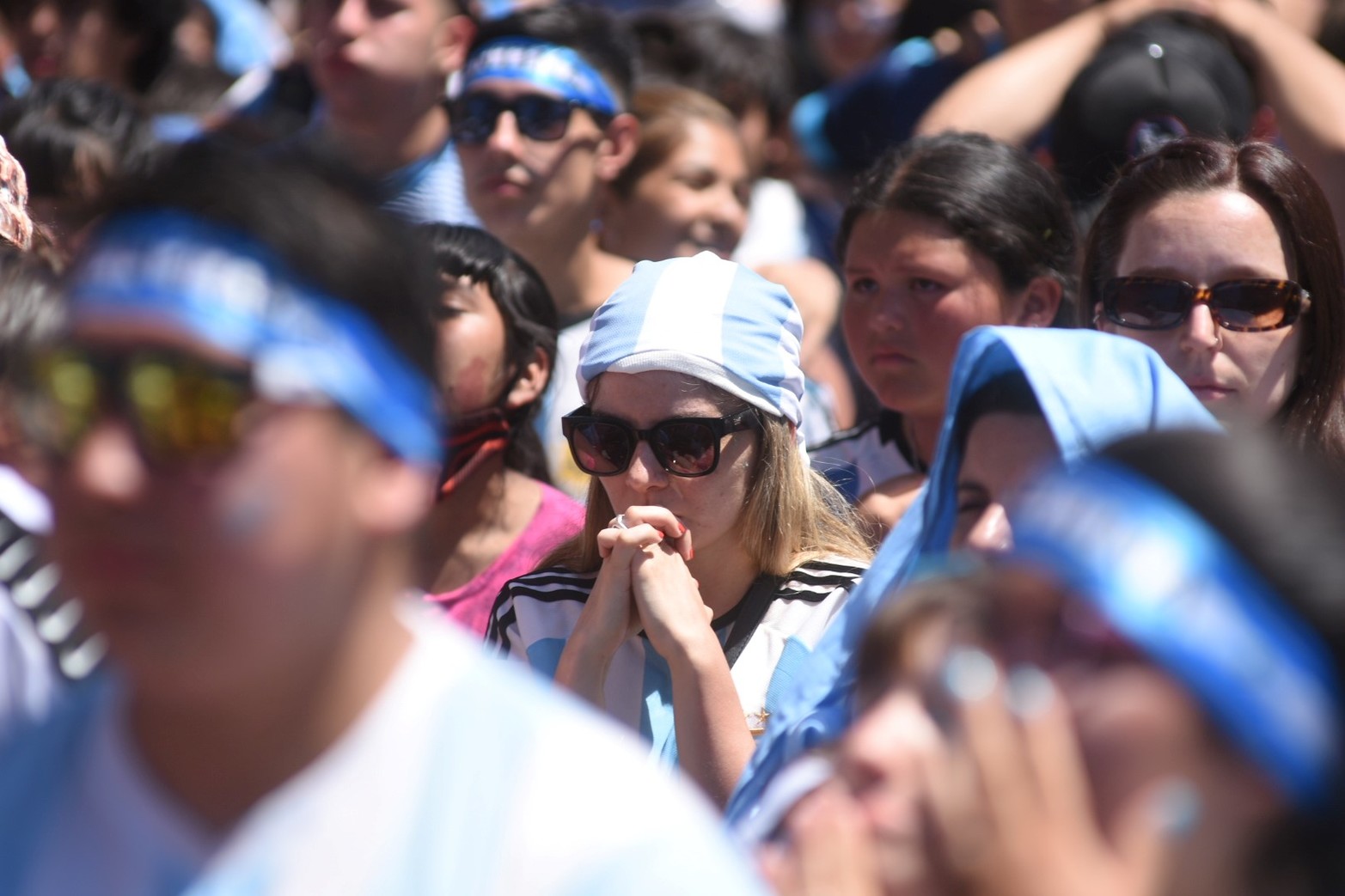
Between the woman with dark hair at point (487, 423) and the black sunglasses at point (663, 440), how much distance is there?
1.98 feet

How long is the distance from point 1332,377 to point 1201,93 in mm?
1165

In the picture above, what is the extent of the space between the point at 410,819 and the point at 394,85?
13.5 feet

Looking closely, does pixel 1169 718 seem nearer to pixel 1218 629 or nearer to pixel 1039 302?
pixel 1218 629

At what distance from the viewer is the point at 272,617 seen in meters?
1.31

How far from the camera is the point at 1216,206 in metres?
3.18

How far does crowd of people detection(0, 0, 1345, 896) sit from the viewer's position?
4.17 feet

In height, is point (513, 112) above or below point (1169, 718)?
below

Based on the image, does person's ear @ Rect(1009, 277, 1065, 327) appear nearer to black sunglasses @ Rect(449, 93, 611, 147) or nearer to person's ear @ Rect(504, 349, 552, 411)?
person's ear @ Rect(504, 349, 552, 411)

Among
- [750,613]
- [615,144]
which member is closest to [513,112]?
[615,144]

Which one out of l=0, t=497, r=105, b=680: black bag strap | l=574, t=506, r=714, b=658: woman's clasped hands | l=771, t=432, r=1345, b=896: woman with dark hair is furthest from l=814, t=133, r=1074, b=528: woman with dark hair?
l=771, t=432, r=1345, b=896: woman with dark hair

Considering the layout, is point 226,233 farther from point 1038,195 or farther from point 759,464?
point 1038,195

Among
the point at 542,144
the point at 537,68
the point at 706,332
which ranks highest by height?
the point at 706,332

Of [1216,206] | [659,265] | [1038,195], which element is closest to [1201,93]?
[1038,195]

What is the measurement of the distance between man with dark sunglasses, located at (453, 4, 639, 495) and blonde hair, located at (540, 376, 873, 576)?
5.40 ft
